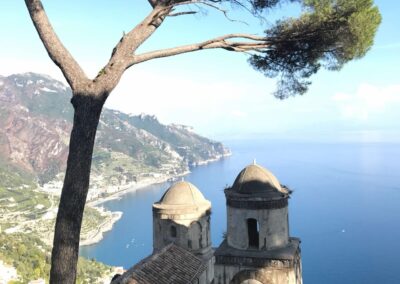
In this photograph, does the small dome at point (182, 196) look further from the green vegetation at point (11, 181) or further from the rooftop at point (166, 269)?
the green vegetation at point (11, 181)

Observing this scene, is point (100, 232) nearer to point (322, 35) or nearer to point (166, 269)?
point (166, 269)

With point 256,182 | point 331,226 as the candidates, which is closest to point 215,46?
point 256,182

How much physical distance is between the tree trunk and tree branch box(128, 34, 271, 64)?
1.28 metres

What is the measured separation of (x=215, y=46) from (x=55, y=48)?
3.11m

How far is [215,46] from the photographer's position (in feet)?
26.6

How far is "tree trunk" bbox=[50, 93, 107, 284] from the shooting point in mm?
5934

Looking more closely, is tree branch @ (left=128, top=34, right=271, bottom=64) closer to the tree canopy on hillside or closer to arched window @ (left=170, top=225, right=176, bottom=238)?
the tree canopy on hillside

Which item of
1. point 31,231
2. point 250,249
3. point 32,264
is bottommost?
point 31,231

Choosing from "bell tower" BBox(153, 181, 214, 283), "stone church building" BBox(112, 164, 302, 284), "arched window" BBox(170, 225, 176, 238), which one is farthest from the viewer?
"arched window" BBox(170, 225, 176, 238)

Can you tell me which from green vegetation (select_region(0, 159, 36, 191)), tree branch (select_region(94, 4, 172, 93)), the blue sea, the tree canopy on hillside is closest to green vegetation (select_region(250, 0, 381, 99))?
the tree canopy on hillside

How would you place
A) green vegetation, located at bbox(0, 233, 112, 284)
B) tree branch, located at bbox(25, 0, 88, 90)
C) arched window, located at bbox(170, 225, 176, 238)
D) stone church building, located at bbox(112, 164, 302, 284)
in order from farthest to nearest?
green vegetation, located at bbox(0, 233, 112, 284)
arched window, located at bbox(170, 225, 176, 238)
stone church building, located at bbox(112, 164, 302, 284)
tree branch, located at bbox(25, 0, 88, 90)

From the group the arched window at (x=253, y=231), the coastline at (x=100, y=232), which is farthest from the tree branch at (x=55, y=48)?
the coastline at (x=100, y=232)

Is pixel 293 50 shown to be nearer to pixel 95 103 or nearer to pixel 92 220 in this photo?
pixel 95 103

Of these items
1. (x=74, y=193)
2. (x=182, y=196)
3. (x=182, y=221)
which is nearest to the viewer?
(x=74, y=193)
